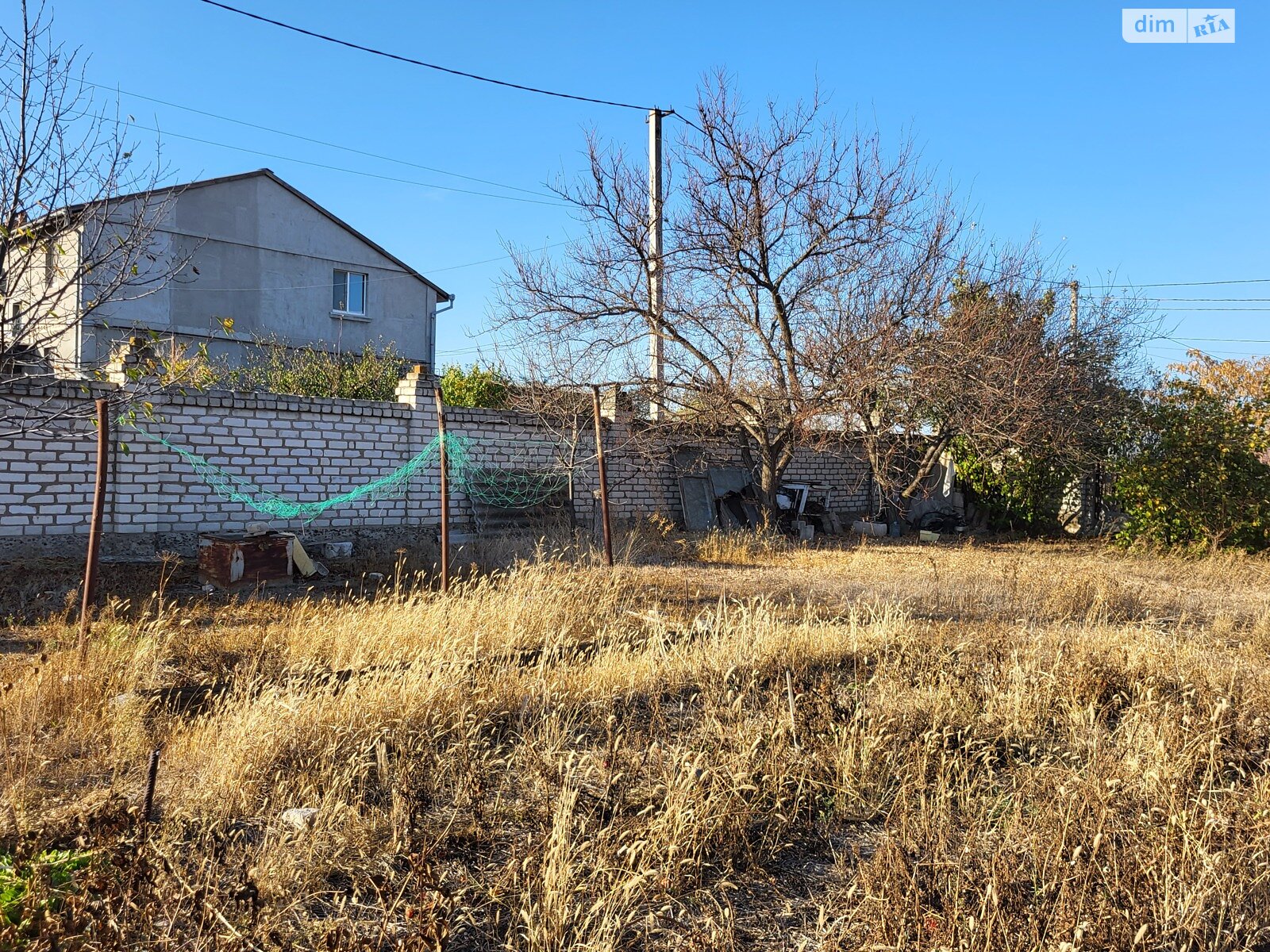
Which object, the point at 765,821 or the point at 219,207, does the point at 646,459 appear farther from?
the point at 219,207

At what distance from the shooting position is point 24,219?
192 inches

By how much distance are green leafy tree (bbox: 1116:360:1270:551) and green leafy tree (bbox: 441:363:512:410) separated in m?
9.81

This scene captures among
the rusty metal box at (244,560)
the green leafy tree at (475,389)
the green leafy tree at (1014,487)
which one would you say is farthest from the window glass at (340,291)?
the green leafy tree at (1014,487)

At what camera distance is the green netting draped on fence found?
9219 millimetres

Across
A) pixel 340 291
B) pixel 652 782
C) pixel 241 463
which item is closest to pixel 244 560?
pixel 241 463

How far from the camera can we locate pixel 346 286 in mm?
21938

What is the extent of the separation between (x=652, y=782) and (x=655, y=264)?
32.7 ft

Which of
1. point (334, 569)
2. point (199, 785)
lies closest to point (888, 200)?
point (334, 569)

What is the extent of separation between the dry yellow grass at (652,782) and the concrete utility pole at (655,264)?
23.2 ft

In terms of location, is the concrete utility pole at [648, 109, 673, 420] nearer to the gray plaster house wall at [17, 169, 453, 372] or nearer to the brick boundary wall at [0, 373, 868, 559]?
the brick boundary wall at [0, 373, 868, 559]

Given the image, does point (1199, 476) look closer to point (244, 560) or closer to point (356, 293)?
point (244, 560)

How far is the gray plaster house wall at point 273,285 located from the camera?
61.2ft

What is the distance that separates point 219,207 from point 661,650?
18348mm

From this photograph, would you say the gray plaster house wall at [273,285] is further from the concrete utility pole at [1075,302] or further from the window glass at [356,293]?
the concrete utility pole at [1075,302]
